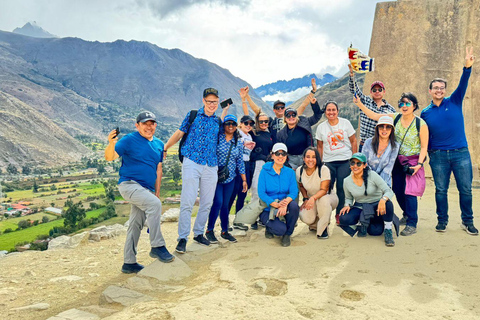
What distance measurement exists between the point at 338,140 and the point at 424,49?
7384mm

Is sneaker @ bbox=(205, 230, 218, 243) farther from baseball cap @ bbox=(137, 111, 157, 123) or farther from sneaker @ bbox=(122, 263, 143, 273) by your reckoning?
baseball cap @ bbox=(137, 111, 157, 123)

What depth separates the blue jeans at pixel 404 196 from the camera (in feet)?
19.9

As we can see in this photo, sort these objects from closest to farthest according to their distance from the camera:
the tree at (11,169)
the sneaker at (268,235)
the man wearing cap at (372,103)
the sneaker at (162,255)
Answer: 1. the sneaker at (162,255)
2. the sneaker at (268,235)
3. the man wearing cap at (372,103)
4. the tree at (11,169)

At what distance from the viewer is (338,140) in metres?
6.33

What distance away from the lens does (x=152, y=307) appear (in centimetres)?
378

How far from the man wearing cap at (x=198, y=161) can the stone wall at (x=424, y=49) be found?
7.21m

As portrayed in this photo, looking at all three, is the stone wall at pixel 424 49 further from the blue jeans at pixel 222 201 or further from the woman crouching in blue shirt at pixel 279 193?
the blue jeans at pixel 222 201

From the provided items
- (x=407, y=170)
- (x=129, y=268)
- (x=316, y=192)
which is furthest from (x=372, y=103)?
(x=129, y=268)

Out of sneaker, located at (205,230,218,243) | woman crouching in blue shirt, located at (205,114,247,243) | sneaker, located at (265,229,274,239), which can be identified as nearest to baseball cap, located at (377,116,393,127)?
woman crouching in blue shirt, located at (205,114,247,243)

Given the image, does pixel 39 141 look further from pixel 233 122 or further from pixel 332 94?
pixel 233 122

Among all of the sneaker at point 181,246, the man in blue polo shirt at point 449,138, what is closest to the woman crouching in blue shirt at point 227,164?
the sneaker at point 181,246

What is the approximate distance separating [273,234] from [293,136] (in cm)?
181

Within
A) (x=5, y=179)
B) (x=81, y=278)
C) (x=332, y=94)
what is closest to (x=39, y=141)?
(x=5, y=179)

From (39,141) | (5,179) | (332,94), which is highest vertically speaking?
(332,94)
